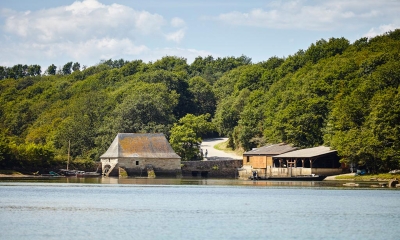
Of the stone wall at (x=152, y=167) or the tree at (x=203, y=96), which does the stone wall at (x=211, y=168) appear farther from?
the tree at (x=203, y=96)

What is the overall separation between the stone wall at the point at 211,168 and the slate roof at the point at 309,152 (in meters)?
9.88

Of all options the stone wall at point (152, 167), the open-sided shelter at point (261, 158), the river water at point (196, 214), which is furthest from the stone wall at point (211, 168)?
the river water at point (196, 214)

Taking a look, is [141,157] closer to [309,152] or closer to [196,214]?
[309,152]

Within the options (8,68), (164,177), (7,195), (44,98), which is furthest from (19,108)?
(7,195)

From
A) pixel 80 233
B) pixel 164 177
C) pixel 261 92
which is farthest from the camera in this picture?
pixel 261 92

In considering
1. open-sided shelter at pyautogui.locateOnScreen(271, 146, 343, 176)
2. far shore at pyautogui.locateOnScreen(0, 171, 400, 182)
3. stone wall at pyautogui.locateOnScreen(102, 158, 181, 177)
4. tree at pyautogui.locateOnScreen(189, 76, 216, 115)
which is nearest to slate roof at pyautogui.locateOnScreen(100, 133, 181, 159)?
stone wall at pyautogui.locateOnScreen(102, 158, 181, 177)

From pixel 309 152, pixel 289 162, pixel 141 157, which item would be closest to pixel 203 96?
pixel 141 157

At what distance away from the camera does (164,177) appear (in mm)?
88000

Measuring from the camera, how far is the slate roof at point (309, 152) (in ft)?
252

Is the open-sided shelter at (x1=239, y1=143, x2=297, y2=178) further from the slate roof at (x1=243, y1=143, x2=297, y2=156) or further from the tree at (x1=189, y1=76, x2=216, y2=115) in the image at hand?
the tree at (x1=189, y1=76, x2=216, y2=115)

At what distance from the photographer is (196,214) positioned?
38.7 meters

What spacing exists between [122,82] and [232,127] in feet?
105

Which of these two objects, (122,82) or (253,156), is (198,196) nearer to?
(253,156)

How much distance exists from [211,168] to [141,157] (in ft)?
26.7
